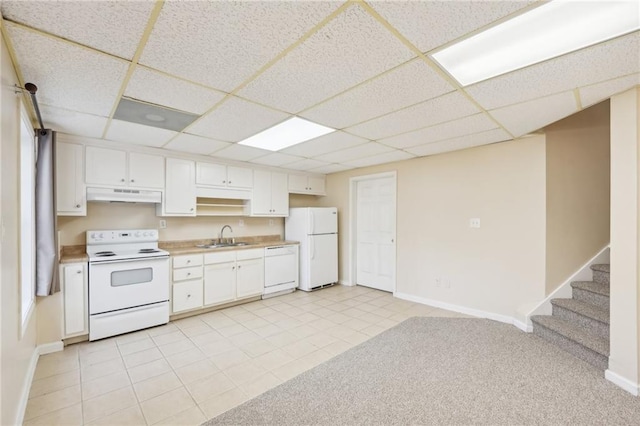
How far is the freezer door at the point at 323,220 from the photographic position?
16.8 ft

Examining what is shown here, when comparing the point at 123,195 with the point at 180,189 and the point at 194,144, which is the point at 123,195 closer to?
the point at 180,189

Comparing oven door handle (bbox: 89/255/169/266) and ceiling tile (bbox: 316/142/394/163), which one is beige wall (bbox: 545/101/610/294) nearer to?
ceiling tile (bbox: 316/142/394/163)

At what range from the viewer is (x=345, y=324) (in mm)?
3541

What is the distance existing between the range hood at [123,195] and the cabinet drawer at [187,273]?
982 mm

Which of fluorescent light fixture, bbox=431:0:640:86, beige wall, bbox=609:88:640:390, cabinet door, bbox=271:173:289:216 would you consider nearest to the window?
cabinet door, bbox=271:173:289:216

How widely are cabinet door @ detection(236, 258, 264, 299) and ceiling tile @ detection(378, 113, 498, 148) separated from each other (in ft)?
8.80

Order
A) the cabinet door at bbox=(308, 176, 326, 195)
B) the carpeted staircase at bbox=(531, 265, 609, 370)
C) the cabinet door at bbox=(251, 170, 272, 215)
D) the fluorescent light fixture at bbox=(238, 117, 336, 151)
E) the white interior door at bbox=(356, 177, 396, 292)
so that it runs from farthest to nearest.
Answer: the cabinet door at bbox=(308, 176, 326, 195) < the white interior door at bbox=(356, 177, 396, 292) < the cabinet door at bbox=(251, 170, 272, 215) < the fluorescent light fixture at bbox=(238, 117, 336, 151) < the carpeted staircase at bbox=(531, 265, 609, 370)

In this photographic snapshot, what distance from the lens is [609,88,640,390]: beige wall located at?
2.11 m

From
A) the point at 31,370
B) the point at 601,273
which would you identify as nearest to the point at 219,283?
the point at 31,370

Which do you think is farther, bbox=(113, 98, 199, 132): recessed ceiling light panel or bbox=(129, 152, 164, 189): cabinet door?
bbox=(129, 152, 164, 189): cabinet door

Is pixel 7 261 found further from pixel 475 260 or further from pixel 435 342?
pixel 475 260

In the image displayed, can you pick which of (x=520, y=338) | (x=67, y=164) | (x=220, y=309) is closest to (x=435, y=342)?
(x=520, y=338)

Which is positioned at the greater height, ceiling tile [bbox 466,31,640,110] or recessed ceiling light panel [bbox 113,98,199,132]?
ceiling tile [bbox 466,31,640,110]

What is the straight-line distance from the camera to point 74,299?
2.98 meters
